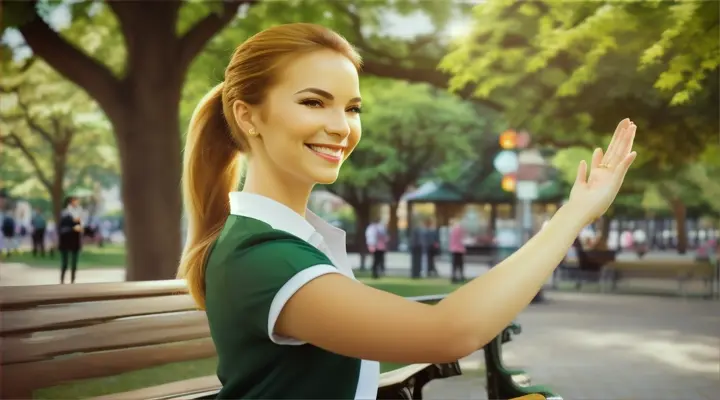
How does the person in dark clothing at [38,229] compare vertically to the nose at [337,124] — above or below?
below

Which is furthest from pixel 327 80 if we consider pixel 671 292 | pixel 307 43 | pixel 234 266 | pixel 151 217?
pixel 671 292

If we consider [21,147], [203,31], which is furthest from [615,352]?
[21,147]

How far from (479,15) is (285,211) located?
26.4 ft

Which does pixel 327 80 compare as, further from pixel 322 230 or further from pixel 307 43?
pixel 322 230

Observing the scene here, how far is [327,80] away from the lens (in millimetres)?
1641

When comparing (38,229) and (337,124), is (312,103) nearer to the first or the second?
(337,124)

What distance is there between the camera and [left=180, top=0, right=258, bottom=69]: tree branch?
30.0 feet

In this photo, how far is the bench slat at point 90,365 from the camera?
277cm

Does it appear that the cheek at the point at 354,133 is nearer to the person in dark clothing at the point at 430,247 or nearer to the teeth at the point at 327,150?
the teeth at the point at 327,150

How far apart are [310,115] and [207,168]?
328 millimetres

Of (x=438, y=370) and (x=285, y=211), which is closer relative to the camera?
(x=285, y=211)

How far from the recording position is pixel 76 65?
8852mm

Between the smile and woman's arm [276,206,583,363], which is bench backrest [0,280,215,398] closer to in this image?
the smile

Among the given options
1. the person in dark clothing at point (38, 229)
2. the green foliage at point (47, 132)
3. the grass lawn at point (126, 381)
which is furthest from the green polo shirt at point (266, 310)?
the person in dark clothing at point (38, 229)
